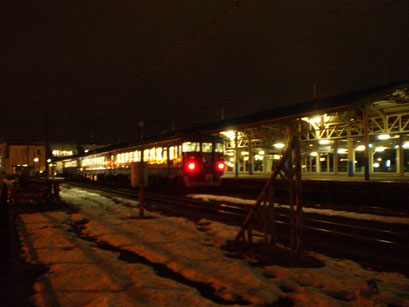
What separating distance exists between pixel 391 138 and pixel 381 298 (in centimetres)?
2291

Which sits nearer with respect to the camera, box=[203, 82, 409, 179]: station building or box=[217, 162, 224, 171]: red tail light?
box=[203, 82, 409, 179]: station building

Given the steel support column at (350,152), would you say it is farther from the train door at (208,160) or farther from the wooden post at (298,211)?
the wooden post at (298,211)

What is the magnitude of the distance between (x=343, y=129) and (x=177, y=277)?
2151 cm

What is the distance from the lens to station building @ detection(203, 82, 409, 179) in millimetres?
17891

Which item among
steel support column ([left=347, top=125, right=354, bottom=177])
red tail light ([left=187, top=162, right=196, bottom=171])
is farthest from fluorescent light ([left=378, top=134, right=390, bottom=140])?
red tail light ([left=187, top=162, right=196, bottom=171])

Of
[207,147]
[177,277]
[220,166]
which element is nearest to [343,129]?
[220,166]

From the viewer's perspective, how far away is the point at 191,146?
18906 mm

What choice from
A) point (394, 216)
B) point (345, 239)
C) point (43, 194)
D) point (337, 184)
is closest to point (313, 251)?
point (345, 239)

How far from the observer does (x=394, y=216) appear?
10.9 meters

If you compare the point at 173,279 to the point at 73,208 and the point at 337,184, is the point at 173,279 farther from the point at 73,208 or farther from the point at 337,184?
the point at 337,184

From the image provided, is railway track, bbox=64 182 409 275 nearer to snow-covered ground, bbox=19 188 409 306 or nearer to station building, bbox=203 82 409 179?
snow-covered ground, bbox=19 188 409 306

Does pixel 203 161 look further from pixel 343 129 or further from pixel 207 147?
pixel 343 129

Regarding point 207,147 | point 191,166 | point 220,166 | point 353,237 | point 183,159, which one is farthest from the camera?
point 220,166

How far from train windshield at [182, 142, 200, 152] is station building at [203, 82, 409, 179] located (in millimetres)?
2085
